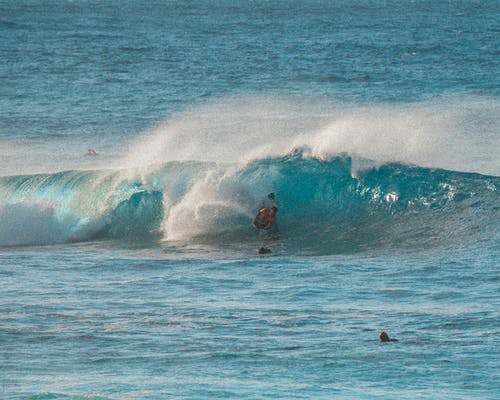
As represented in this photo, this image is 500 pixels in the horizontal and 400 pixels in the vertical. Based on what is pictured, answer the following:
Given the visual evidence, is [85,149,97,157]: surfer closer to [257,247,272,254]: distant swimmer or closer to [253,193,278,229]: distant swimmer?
[253,193,278,229]: distant swimmer

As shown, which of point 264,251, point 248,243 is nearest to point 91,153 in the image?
point 248,243

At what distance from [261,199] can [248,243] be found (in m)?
2.00

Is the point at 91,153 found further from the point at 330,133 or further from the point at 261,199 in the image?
the point at 261,199

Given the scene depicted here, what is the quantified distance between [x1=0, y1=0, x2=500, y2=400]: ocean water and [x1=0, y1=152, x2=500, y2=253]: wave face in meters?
0.04

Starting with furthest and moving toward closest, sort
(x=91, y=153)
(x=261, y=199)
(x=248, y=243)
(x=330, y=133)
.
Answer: (x=91, y=153) < (x=330, y=133) < (x=261, y=199) < (x=248, y=243)

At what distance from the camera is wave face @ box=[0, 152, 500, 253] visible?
16.4 meters

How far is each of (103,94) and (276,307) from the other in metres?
26.7

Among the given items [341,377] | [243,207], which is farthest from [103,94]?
[341,377]

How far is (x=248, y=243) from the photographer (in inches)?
629

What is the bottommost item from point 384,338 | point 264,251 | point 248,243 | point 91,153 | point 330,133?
point 384,338

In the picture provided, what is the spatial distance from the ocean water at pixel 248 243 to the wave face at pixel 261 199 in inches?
1.5

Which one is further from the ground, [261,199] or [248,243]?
[261,199]

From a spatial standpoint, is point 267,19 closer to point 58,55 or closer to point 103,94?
point 58,55

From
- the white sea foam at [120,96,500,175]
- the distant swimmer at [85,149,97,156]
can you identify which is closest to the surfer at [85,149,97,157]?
the distant swimmer at [85,149,97,156]
